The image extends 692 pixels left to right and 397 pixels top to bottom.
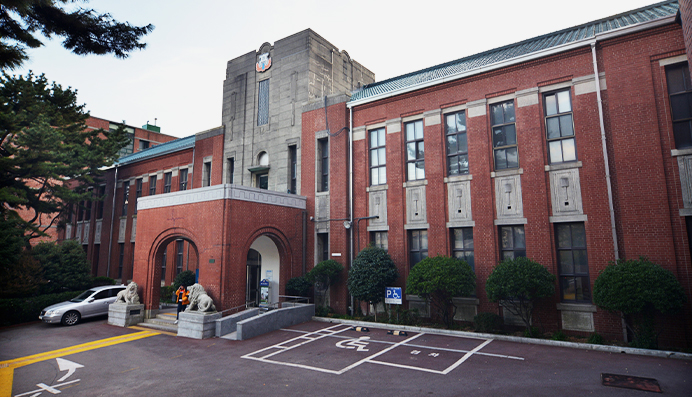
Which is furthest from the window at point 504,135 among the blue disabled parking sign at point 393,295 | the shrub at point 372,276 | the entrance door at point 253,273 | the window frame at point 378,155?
the entrance door at point 253,273

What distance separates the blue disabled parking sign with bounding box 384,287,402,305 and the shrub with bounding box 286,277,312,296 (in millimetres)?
4521

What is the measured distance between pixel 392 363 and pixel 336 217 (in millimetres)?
9965

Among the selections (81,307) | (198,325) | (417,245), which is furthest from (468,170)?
(81,307)

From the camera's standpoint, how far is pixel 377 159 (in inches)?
785

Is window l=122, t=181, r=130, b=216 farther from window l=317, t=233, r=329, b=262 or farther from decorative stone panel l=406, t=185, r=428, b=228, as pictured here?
decorative stone panel l=406, t=185, r=428, b=228

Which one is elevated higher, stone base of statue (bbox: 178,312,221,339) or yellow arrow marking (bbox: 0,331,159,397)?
stone base of statue (bbox: 178,312,221,339)

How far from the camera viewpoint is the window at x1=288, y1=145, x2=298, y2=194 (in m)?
22.7

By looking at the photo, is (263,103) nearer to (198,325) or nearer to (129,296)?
(129,296)

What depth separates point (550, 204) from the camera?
14891 millimetres

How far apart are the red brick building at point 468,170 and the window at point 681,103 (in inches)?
1.7

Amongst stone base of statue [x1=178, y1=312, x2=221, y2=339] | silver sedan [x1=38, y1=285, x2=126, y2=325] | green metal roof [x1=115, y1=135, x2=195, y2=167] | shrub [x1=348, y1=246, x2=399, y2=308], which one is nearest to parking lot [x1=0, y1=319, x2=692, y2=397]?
stone base of statue [x1=178, y1=312, x2=221, y2=339]

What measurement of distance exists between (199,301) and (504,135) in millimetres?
14795

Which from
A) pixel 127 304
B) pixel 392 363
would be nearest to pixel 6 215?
Answer: pixel 127 304

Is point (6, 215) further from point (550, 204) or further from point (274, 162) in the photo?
point (550, 204)
